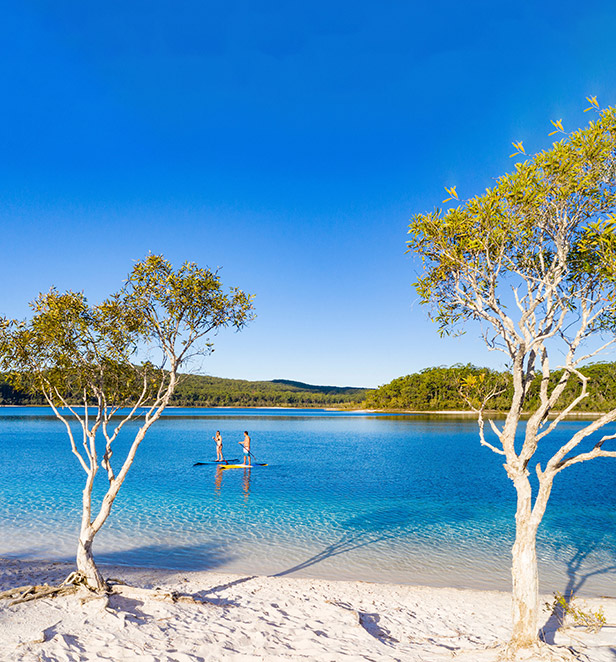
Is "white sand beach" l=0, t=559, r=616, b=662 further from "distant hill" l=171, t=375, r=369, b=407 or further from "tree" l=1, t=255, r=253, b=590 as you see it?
"distant hill" l=171, t=375, r=369, b=407

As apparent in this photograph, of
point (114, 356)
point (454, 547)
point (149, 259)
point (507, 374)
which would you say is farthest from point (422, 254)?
point (454, 547)

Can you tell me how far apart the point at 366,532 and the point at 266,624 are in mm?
8552

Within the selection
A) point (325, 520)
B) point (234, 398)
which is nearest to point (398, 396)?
point (234, 398)

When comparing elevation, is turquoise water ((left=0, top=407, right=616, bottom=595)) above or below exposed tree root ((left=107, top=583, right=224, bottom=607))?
below

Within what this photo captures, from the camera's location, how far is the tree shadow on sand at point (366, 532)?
13164mm

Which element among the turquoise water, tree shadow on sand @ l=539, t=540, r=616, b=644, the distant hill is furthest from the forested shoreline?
tree shadow on sand @ l=539, t=540, r=616, b=644

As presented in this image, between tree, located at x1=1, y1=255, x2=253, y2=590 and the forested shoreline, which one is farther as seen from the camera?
the forested shoreline

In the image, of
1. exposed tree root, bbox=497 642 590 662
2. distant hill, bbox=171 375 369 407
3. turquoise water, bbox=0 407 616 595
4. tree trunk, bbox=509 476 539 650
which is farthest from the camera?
distant hill, bbox=171 375 369 407

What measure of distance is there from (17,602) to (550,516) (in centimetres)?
1824

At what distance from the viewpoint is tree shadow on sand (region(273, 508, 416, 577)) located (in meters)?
13.2

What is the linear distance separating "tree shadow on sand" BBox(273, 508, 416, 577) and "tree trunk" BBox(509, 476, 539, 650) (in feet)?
21.0

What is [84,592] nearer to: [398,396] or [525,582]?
[525,582]

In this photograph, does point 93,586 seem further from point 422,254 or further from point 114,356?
point 422,254

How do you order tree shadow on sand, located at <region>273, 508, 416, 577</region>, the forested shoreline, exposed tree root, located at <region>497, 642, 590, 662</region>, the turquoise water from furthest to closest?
the forested shoreline
tree shadow on sand, located at <region>273, 508, 416, 577</region>
the turquoise water
exposed tree root, located at <region>497, 642, 590, 662</region>
